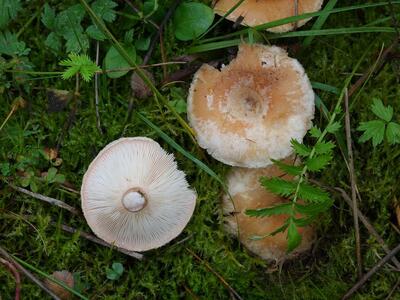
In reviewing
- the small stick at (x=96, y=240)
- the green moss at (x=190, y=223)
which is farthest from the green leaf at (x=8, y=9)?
the small stick at (x=96, y=240)

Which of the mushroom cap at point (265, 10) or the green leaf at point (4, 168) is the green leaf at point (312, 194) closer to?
the mushroom cap at point (265, 10)

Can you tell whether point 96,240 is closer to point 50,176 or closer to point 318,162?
point 50,176

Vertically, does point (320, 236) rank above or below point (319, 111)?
below

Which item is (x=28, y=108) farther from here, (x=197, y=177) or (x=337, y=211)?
(x=337, y=211)

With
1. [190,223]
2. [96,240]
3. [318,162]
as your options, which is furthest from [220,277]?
[318,162]

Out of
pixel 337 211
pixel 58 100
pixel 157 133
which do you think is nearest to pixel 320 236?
pixel 337 211

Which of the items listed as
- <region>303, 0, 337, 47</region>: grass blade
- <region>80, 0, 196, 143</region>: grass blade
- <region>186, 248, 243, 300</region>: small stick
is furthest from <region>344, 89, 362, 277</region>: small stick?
<region>80, 0, 196, 143</region>: grass blade
